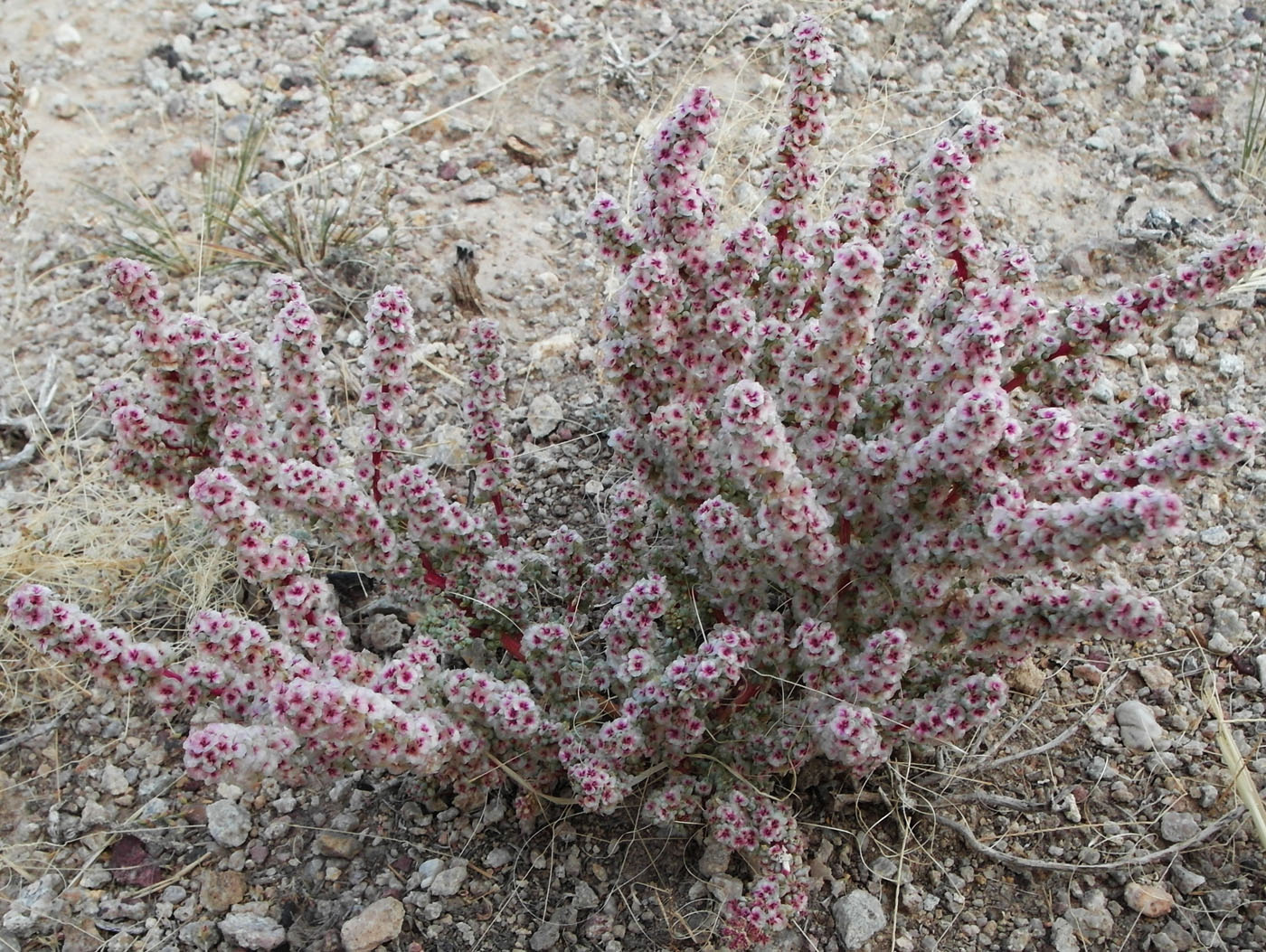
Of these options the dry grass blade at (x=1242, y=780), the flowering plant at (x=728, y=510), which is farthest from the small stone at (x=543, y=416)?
the dry grass blade at (x=1242, y=780)

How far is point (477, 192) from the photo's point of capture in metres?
4.83

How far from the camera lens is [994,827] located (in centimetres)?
300

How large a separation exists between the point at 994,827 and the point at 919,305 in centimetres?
131

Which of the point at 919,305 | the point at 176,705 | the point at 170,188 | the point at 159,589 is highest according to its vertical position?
the point at 919,305

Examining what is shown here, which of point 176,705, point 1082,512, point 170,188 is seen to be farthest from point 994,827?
point 170,188

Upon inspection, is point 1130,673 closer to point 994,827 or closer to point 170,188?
point 994,827

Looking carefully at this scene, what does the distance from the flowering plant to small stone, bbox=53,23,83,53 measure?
3477 millimetres

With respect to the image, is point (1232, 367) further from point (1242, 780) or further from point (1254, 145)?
point (1242, 780)

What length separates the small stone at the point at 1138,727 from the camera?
3.13 m

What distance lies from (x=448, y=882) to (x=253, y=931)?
1.52ft

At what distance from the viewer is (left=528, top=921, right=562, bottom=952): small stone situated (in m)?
2.80

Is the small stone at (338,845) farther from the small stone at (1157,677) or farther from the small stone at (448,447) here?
the small stone at (1157,677)

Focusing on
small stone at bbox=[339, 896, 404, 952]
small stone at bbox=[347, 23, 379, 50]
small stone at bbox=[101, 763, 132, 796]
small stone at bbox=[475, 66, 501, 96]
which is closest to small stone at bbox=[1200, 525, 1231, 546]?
small stone at bbox=[339, 896, 404, 952]

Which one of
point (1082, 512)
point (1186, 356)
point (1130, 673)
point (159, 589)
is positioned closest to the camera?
point (1082, 512)
